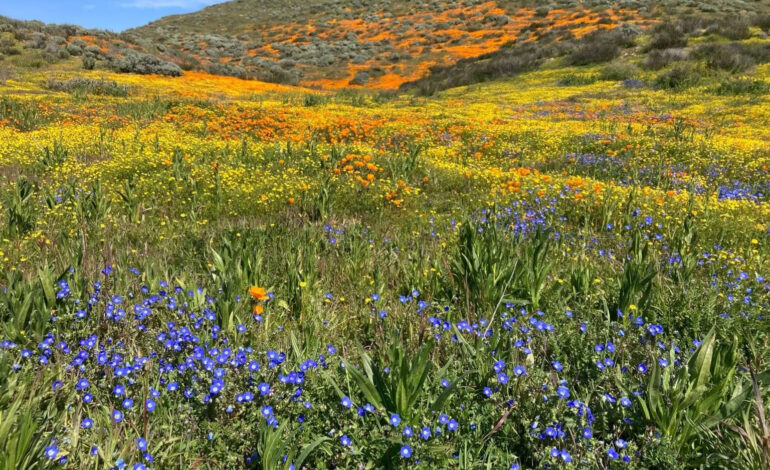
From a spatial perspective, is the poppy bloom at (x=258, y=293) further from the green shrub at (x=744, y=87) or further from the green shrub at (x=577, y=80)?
the green shrub at (x=577, y=80)

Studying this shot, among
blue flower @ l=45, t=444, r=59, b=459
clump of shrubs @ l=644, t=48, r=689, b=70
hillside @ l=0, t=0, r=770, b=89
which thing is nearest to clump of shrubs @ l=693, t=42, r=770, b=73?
clump of shrubs @ l=644, t=48, r=689, b=70

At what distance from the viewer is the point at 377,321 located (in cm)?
364

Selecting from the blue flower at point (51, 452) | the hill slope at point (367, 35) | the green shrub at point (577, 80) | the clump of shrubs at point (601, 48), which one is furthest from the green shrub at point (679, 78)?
the blue flower at point (51, 452)

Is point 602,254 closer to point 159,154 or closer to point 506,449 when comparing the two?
point 506,449

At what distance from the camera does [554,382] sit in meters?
2.78

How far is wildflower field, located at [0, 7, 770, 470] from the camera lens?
7.73 feet

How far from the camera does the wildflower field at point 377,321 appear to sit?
236 centimetres

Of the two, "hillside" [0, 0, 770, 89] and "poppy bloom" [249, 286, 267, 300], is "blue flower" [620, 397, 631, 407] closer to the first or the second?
"poppy bloom" [249, 286, 267, 300]

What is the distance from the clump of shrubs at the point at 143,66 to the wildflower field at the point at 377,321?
81.8ft

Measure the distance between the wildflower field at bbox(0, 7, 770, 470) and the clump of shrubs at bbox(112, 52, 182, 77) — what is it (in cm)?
2494

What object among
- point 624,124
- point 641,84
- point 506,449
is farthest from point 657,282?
point 641,84

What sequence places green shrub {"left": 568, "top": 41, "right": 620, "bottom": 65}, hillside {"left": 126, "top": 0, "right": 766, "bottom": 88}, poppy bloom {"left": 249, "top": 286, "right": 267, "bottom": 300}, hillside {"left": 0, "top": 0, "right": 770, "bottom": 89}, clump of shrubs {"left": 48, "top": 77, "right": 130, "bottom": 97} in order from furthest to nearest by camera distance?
hillside {"left": 126, "top": 0, "right": 766, "bottom": 88} < green shrub {"left": 568, "top": 41, "right": 620, "bottom": 65} < hillside {"left": 0, "top": 0, "right": 770, "bottom": 89} < clump of shrubs {"left": 48, "top": 77, "right": 130, "bottom": 97} < poppy bloom {"left": 249, "top": 286, "right": 267, "bottom": 300}

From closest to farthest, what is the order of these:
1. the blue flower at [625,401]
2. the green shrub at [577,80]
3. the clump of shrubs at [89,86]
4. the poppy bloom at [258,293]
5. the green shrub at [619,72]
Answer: the blue flower at [625,401]
the poppy bloom at [258,293]
the clump of shrubs at [89,86]
the green shrub at [619,72]
the green shrub at [577,80]

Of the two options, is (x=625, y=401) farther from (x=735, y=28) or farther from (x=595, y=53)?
(x=735, y=28)
